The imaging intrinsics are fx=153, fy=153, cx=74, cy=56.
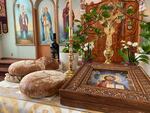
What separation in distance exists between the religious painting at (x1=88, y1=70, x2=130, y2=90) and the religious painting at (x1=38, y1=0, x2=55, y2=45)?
3.81 meters

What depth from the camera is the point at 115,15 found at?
114 cm

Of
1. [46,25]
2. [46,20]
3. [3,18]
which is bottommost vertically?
[46,25]

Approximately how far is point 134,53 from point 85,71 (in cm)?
44

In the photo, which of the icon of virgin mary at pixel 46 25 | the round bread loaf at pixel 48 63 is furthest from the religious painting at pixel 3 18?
the round bread loaf at pixel 48 63

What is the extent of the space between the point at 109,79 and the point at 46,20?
4.14 metres

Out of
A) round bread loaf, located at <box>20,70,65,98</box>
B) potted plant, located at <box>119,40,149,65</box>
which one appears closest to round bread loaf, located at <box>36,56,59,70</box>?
round bread loaf, located at <box>20,70,65,98</box>

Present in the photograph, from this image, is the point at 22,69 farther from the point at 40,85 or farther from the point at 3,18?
the point at 3,18

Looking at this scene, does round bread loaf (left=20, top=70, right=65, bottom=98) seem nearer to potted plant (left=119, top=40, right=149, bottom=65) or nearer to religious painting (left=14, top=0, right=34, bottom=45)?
potted plant (left=119, top=40, right=149, bottom=65)

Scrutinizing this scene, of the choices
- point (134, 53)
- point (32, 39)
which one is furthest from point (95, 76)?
point (32, 39)

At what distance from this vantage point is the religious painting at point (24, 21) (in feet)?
15.0

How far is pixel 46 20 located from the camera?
4.49m

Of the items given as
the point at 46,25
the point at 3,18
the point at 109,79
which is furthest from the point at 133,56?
the point at 3,18

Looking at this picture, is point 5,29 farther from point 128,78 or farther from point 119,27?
point 128,78

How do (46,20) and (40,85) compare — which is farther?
(46,20)
